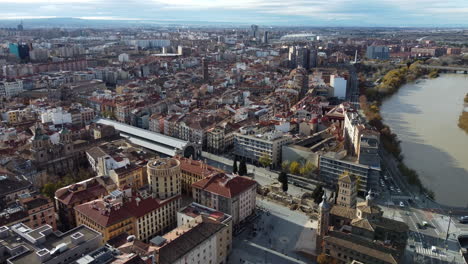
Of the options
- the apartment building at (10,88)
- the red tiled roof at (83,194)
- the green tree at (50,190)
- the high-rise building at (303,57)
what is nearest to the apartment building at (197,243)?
the red tiled roof at (83,194)

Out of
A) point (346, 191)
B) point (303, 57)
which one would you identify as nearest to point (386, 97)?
point (303, 57)

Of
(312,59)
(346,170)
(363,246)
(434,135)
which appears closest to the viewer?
(363,246)

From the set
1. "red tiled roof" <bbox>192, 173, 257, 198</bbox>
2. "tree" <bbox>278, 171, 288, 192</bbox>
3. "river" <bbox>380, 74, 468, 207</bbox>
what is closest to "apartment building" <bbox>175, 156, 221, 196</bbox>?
"red tiled roof" <bbox>192, 173, 257, 198</bbox>

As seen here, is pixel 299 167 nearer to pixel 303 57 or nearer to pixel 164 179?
pixel 164 179

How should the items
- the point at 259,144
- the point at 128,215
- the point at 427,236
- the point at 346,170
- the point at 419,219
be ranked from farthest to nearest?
1. the point at 259,144
2. the point at 346,170
3. the point at 419,219
4. the point at 427,236
5. the point at 128,215

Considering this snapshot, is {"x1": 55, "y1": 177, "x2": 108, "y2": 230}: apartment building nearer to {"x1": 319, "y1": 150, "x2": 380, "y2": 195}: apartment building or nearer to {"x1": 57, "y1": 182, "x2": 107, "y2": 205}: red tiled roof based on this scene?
{"x1": 57, "y1": 182, "x2": 107, "y2": 205}: red tiled roof
